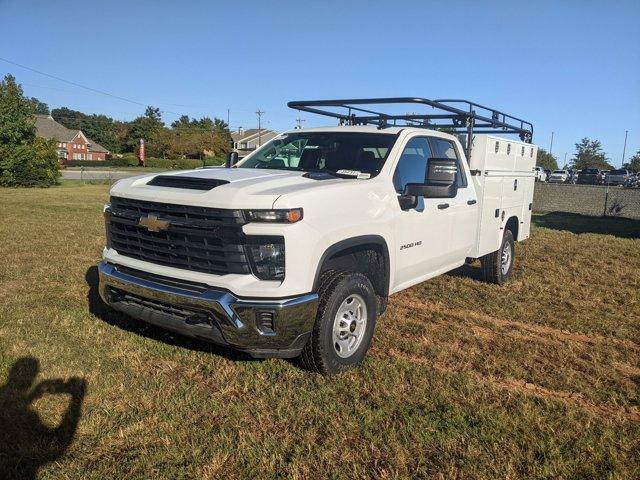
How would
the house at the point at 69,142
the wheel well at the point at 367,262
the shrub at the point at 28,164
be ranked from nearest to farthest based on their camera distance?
the wheel well at the point at 367,262 < the shrub at the point at 28,164 < the house at the point at 69,142

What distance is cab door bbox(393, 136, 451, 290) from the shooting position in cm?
456

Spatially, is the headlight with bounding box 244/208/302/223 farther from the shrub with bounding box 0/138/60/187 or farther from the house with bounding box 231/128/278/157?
the house with bounding box 231/128/278/157

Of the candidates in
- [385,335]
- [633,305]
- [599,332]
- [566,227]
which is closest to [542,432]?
[385,335]

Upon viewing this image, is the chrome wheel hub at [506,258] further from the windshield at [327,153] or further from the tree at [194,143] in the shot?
the tree at [194,143]

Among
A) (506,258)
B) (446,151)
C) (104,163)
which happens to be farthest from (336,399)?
(104,163)

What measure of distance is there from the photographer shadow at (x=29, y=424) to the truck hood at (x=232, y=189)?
4.72 feet

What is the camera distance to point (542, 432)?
3326 mm

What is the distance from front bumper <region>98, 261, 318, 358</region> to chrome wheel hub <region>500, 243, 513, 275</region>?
178 inches

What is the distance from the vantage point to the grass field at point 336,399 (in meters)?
2.94

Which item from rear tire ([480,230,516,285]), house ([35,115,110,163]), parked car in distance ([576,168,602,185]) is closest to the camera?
rear tire ([480,230,516,285])

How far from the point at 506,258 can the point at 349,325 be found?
164 inches

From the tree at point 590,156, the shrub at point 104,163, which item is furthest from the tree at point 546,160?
the shrub at point 104,163

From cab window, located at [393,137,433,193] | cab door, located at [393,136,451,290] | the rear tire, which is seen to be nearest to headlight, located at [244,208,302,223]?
cab door, located at [393,136,451,290]

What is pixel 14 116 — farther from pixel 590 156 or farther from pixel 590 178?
pixel 590 156
